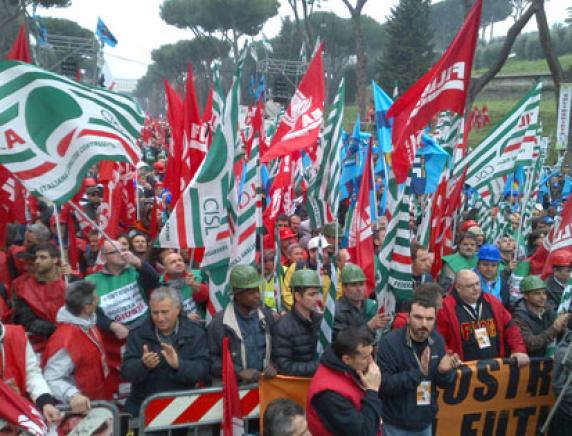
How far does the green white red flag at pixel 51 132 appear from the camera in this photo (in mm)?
5105

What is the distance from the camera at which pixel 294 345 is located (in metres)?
4.84

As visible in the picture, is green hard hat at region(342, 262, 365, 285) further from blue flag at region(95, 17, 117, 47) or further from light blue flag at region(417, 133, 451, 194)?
blue flag at region(95, 17, 117, 47)

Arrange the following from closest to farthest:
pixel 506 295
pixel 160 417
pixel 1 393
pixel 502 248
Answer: pixel 1 393 → pixel 160 417 → pixel 506 295 → pixel 502 248

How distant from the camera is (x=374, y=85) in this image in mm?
8492

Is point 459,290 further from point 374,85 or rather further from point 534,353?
point 374,85

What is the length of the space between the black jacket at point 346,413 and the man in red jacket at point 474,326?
5.61 ft

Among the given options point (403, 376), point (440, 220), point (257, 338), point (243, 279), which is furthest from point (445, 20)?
→ point (403, 376)

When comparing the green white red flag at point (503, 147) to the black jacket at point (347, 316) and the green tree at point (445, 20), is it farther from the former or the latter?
the green tree at point (445, 20)

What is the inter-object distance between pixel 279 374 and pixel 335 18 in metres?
57.4

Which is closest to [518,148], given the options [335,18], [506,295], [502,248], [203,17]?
[502,248]

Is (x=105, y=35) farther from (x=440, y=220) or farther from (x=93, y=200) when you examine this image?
(x=440, y=220)

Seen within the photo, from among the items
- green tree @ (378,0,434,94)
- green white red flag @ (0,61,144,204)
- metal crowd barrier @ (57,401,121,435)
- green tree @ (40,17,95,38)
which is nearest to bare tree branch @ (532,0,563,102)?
green white red flag @ (0,61,144,204)

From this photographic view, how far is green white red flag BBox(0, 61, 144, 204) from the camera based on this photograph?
511 centimetres

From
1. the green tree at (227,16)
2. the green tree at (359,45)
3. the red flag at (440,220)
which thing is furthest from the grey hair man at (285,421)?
the green tree at (227,16)
